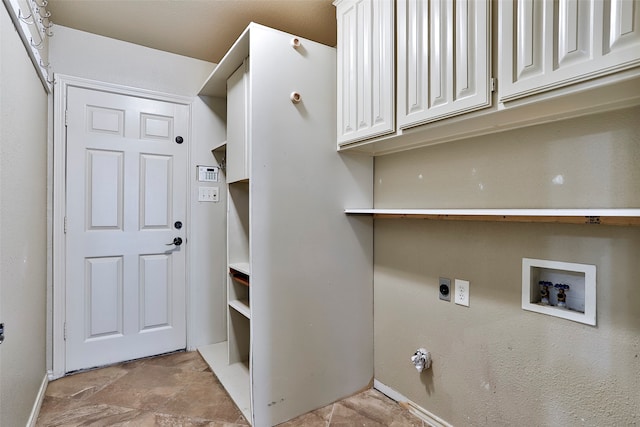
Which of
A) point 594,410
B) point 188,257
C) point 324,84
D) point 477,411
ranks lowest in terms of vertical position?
point 477,411

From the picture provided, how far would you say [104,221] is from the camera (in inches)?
94.6

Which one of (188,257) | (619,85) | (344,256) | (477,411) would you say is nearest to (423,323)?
(477,411)

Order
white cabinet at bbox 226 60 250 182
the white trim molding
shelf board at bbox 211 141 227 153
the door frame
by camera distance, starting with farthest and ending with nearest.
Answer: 1. shelf board at bbox 211 141 227 153
2. the door frame
3. white cabinet at bbox 226 60 250 182
4. the white trim molding

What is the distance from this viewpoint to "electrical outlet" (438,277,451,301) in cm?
167

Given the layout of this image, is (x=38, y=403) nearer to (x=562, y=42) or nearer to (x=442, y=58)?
(x=442, y=58)

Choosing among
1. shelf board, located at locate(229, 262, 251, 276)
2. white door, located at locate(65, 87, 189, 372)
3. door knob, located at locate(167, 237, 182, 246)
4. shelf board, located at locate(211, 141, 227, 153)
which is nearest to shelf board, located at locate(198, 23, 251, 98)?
white door, located at locate(65, 87, 189, 372)

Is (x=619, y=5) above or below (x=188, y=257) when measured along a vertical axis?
above

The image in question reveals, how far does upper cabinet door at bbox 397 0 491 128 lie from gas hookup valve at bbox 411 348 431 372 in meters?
1.22

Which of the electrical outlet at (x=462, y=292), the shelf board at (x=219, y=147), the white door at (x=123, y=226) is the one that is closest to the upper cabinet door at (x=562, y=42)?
the electrical outlet at (x=462, y=292)

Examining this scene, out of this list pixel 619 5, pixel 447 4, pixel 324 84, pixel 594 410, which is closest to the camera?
pixel 619 5

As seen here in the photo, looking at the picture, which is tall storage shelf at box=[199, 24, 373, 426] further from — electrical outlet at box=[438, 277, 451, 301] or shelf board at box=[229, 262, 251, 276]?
electrical outlet at box=[438, 277, 451, 301]

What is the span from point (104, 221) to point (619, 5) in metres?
2.94

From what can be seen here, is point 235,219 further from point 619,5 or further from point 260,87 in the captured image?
point 619,5

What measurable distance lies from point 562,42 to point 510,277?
0.92 meters
